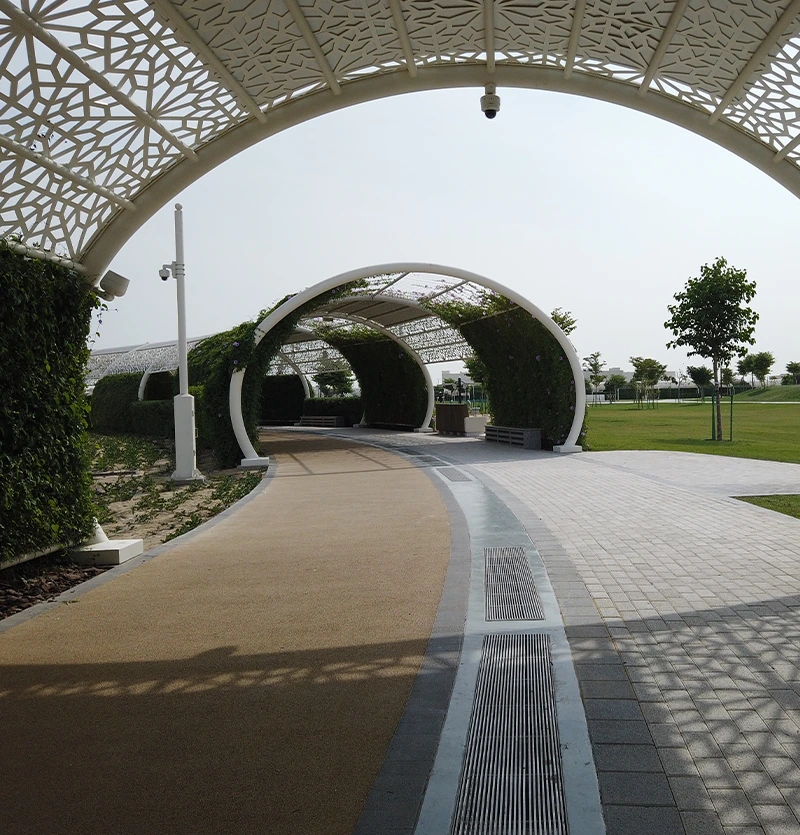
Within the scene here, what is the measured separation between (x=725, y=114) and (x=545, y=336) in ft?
40.3

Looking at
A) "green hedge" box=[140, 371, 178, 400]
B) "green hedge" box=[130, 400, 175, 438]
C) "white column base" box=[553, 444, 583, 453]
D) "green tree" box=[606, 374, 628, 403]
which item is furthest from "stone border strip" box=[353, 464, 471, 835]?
"green tree" box=[606, 374, 628, 403]

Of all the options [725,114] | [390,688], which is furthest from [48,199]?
[725,114]

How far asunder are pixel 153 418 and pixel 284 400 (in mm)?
13574

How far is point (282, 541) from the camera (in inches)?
313

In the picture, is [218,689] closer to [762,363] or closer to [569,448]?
[569,448]

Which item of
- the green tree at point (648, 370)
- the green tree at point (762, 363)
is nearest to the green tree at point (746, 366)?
the green tree at point (762, 363)

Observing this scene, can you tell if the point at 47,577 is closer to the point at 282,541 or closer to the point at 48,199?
the point at 282,541

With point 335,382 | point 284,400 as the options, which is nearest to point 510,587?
point 284,400

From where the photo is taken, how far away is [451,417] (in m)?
25.6

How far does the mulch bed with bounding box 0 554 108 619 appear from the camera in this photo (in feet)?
19.6

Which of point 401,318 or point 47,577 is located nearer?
point 47,577

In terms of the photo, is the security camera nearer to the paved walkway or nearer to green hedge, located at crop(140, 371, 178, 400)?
the paved walkway

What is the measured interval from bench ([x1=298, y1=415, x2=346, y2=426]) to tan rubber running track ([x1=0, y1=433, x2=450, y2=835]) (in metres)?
28.0

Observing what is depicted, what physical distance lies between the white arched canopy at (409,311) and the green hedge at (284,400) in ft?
41.0
